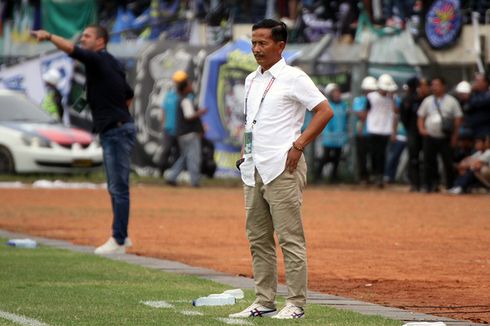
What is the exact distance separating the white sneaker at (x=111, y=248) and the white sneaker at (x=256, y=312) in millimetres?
5108

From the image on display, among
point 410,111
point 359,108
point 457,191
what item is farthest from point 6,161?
point 457,191

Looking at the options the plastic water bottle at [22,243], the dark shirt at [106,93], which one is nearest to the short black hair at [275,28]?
the dark shirt at [106,93]

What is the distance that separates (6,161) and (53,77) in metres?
3.80

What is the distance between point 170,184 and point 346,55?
4221mm

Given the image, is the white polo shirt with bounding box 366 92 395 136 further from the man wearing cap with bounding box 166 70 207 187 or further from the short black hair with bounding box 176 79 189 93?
the short black hair with bounding box 176 79 189 93

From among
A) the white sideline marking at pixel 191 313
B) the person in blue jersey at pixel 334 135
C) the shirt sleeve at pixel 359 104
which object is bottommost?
the person in blue jersey at pixel 334 135

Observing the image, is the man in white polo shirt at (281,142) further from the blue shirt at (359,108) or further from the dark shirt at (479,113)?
the blue shirt at (359,108)

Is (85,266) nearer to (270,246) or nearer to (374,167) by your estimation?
(270,246)

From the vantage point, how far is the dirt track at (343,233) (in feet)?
38.8

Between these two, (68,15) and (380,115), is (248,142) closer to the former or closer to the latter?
(380,115)

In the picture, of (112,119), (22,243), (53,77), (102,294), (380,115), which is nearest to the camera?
(102,294)

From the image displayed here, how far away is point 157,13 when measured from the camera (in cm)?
3797

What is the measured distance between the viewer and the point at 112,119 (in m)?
14.5

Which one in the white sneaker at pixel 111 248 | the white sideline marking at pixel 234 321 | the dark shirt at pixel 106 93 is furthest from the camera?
the white sneaker at pixel 111 248
